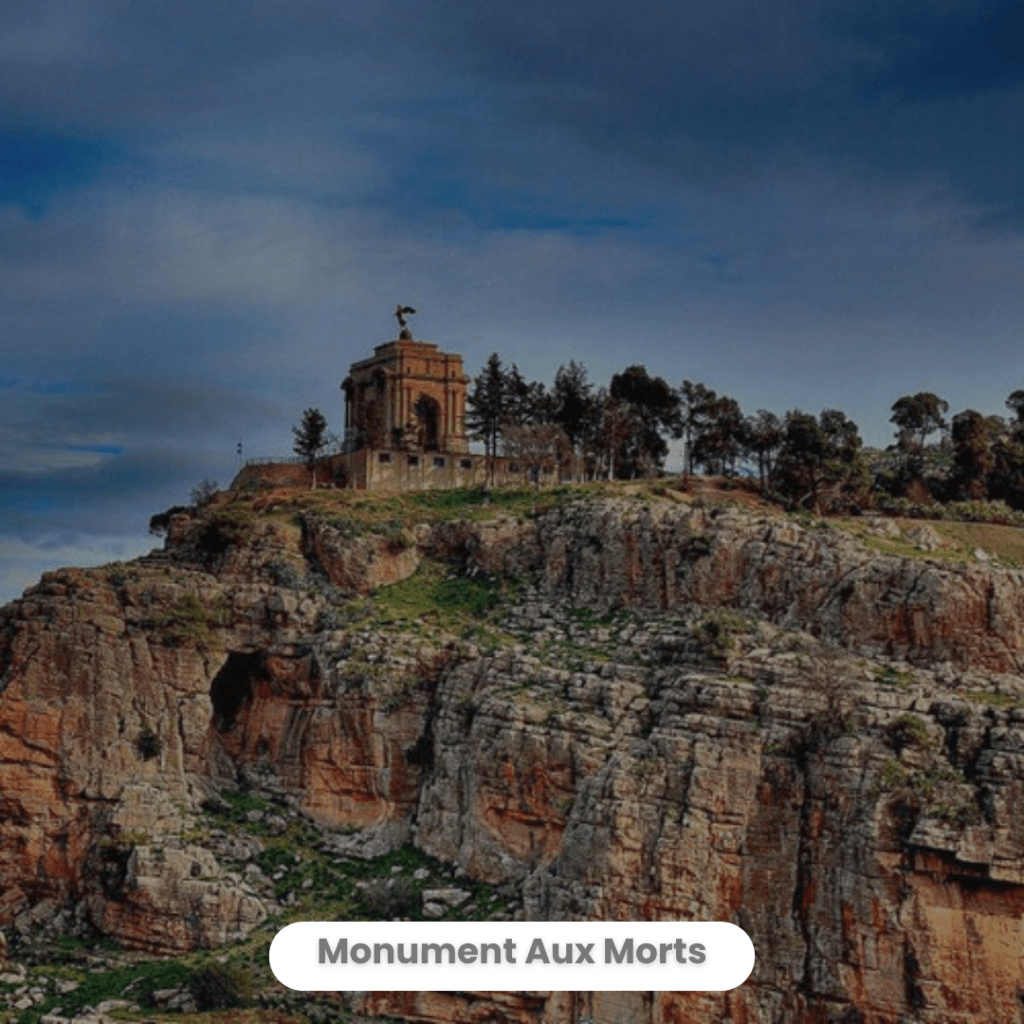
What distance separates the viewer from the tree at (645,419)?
69750 mm

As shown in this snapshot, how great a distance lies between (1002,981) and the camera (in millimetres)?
41125

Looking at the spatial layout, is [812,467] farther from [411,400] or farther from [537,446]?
[411,400]

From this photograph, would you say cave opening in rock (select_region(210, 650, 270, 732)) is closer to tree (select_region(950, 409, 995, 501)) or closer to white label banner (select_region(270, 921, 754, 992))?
white label banner (select_region(270, 921, 754, 992))

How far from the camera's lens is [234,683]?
5616cm

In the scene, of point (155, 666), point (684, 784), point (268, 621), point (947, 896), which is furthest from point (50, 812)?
point (947, 896)

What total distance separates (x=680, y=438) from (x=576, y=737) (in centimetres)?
2385

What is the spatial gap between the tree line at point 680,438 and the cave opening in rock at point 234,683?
46.6 ft

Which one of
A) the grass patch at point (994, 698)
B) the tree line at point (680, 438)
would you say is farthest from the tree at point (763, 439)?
the grass patch at point (994, 698)

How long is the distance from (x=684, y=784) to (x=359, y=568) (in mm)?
15383

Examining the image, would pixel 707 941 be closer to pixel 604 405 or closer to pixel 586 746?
pixel 586 746

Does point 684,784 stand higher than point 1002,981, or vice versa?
point 684,784

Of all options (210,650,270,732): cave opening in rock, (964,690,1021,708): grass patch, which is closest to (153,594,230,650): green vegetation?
(210,650,270,732): cave opening in rock

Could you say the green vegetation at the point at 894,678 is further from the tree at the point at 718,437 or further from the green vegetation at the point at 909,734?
the tree at the point at 718,437

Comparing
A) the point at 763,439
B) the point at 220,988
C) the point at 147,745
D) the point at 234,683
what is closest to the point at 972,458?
the point at 763,439
